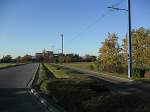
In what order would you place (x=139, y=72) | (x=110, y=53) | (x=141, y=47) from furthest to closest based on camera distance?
(x=110, y=53) < (x=141, y=47) < (x=139, y=72)

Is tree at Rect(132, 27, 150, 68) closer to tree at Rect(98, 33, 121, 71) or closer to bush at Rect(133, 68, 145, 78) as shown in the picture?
tree at Rect(98, 33, 121, 71)

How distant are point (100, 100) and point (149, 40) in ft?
135

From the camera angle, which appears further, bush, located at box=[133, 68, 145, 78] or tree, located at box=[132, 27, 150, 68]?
tree, located at box=[132, 27, 150, 68]

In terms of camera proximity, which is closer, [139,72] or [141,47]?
[139,72]

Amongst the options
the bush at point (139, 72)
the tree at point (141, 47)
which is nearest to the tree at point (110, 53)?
the tree at point (141, 47)

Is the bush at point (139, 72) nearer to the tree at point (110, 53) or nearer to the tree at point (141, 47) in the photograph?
the tree at point (141, 47)

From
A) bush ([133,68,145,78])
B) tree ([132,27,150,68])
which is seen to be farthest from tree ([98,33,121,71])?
bush ([133,68,145,78])

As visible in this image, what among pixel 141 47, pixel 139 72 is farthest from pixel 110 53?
pixel 139 72

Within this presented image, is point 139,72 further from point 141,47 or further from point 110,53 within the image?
point 110,53

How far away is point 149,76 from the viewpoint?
120 feet

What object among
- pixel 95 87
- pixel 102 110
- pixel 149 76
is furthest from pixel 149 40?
pixel 102 110

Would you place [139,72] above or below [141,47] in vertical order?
below

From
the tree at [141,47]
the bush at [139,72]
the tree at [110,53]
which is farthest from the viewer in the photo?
the tree at [110,53]

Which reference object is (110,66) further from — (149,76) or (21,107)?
(21,107)
